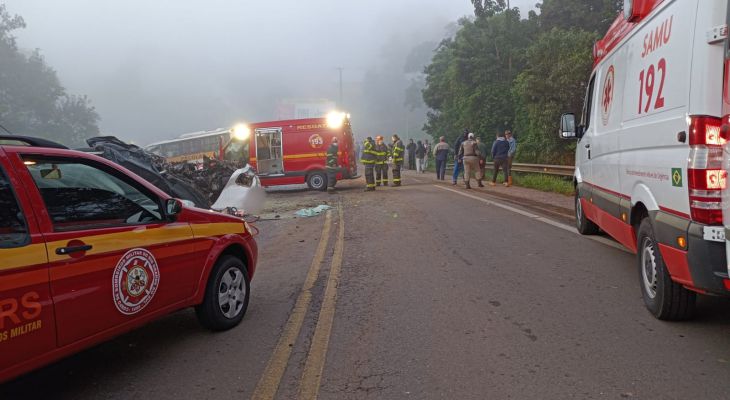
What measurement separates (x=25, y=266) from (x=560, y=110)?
2194 cm

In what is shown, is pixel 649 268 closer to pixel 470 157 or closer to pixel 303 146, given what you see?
pixel 470 157

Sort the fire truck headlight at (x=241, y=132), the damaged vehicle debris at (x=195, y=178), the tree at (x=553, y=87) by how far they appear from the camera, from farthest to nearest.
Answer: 1. the tree at (x=553, y=87)
2. the fire truck headlight at (x=241, y=132)
3. the damaged vehicle debris at (x=195, y=178)

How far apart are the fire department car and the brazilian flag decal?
11.1 feet

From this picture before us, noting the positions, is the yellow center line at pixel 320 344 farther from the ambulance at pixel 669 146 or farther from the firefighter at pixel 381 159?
the firefighter at pixel 381 159

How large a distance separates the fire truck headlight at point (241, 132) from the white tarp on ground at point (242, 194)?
6689mm

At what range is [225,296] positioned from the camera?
4418 millimetres

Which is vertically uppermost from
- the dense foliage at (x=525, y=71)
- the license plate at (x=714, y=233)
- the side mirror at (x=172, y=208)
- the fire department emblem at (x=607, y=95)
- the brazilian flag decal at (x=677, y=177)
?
the dense foliage at (x=525, y=71)

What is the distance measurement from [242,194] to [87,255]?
9560 mm

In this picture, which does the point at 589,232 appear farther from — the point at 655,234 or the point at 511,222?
the point at 655,234

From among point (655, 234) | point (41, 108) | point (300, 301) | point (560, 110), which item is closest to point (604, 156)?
point (655, 234)

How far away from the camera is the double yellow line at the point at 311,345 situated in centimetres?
326

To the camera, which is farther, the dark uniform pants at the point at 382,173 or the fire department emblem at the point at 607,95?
the dark uniform pants at the point at 382,173

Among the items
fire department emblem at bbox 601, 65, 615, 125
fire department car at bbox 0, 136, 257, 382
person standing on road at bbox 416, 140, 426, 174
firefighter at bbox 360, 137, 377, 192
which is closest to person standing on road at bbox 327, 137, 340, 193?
firefighter at bbox 360, 137, 377, 192

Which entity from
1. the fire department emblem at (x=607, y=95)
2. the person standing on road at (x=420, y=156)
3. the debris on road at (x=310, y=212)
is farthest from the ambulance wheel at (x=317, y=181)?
the fire department emblem at (x=607, y=95)
